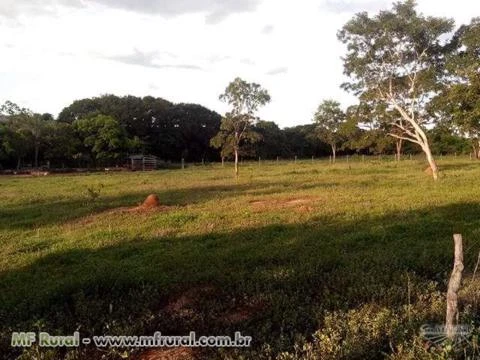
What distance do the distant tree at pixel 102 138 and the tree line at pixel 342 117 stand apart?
0.14m

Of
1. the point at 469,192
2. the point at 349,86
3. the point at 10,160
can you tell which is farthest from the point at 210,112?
the point at 469,192

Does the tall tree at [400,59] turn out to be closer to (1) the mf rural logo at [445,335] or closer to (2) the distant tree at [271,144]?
(1) the mf rural logo at [445,335]

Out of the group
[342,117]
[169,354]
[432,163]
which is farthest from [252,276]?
[342,117]

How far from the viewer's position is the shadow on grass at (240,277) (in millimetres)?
6691

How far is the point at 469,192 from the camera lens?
63.2 feet

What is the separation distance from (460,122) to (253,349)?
15242 millimetres

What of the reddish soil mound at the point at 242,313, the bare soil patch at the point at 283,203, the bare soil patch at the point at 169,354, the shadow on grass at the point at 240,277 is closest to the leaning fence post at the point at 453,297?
the shadow on grass at the point at 240,277

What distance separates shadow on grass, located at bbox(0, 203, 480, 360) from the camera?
6.69 m

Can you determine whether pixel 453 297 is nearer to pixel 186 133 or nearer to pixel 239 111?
pixel 239 111

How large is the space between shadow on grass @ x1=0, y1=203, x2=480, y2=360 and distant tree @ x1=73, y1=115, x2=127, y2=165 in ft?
192

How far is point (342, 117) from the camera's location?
42.2 metres

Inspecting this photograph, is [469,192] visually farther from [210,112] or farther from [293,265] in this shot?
[210,112]

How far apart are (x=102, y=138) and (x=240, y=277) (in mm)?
63439

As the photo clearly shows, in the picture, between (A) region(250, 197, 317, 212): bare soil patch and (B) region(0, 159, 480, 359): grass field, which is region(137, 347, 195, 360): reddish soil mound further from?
(A) region(250, 197, 317, 212): bare soil patch
